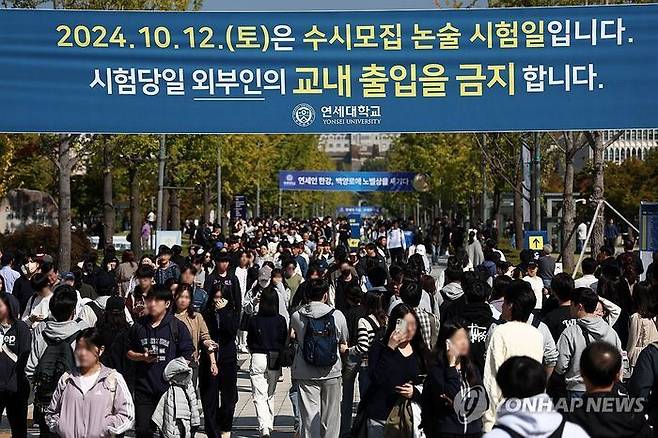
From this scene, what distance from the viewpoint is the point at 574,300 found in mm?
9734

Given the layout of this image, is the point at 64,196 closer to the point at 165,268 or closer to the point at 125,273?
the point at 165,268

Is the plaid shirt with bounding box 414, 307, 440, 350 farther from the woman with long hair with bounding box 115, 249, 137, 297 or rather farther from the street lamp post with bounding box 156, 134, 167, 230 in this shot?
the street lamp post with bounding box 156, 134, 167, 230

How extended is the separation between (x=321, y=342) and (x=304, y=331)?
0.22m

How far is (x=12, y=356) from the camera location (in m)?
10.6

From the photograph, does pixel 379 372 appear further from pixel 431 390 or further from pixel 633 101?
pixel 633 101

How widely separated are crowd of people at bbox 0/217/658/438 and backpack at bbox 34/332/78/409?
0.04 ft

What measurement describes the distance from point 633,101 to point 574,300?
21.9 feet

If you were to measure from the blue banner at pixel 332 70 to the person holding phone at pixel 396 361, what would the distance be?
23.2ft

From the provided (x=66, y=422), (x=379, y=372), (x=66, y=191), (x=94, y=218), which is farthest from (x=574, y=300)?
(x=94, y=218)

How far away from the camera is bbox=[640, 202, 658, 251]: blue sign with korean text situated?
807 inches

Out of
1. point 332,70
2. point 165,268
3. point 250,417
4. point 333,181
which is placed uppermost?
point 333,181

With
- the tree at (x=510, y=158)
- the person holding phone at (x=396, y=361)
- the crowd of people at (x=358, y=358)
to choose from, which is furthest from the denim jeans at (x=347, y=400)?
the tree at (x=510, y=158)

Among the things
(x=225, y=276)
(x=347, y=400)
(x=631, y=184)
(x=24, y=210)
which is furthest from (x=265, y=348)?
(x=631, y=184)

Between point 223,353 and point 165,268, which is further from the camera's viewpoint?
point 165,268
